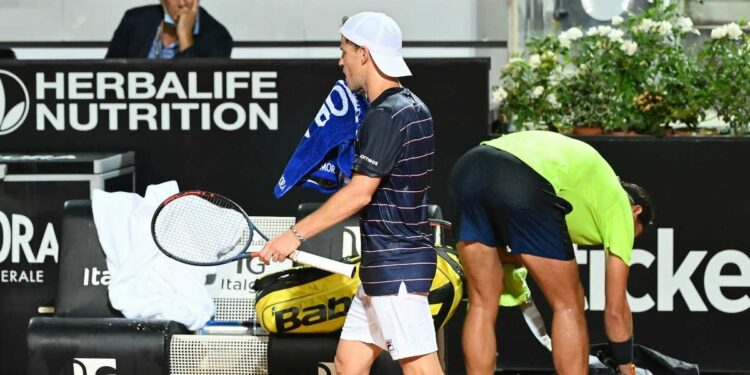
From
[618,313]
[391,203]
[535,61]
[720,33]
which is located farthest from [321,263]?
[720,33]

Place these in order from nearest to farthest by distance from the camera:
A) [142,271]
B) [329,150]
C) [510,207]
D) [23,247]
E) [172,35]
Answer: [510,207], [329,150], [142,271], [23,247], [172,35]

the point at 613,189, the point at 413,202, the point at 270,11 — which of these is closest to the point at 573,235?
the point at 613,189

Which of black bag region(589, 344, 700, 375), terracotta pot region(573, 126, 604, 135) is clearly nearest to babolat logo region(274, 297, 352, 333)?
black bag region(589, 344, 700, 375)

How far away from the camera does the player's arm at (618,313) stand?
209 inches

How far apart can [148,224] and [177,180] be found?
74cm

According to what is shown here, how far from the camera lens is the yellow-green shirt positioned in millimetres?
5430

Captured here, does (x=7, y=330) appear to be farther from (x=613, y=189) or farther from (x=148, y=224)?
(x=613, y=189)

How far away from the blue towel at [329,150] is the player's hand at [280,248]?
3.15ft

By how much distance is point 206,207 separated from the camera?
19.1 ft

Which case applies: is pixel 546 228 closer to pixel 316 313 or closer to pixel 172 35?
pixel 316 313

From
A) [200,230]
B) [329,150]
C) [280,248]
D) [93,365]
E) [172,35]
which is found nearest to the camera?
[280,248]

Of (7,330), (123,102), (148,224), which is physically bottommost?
(7,330)

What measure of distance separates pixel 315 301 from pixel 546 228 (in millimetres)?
1007

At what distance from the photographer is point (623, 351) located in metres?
5.37
